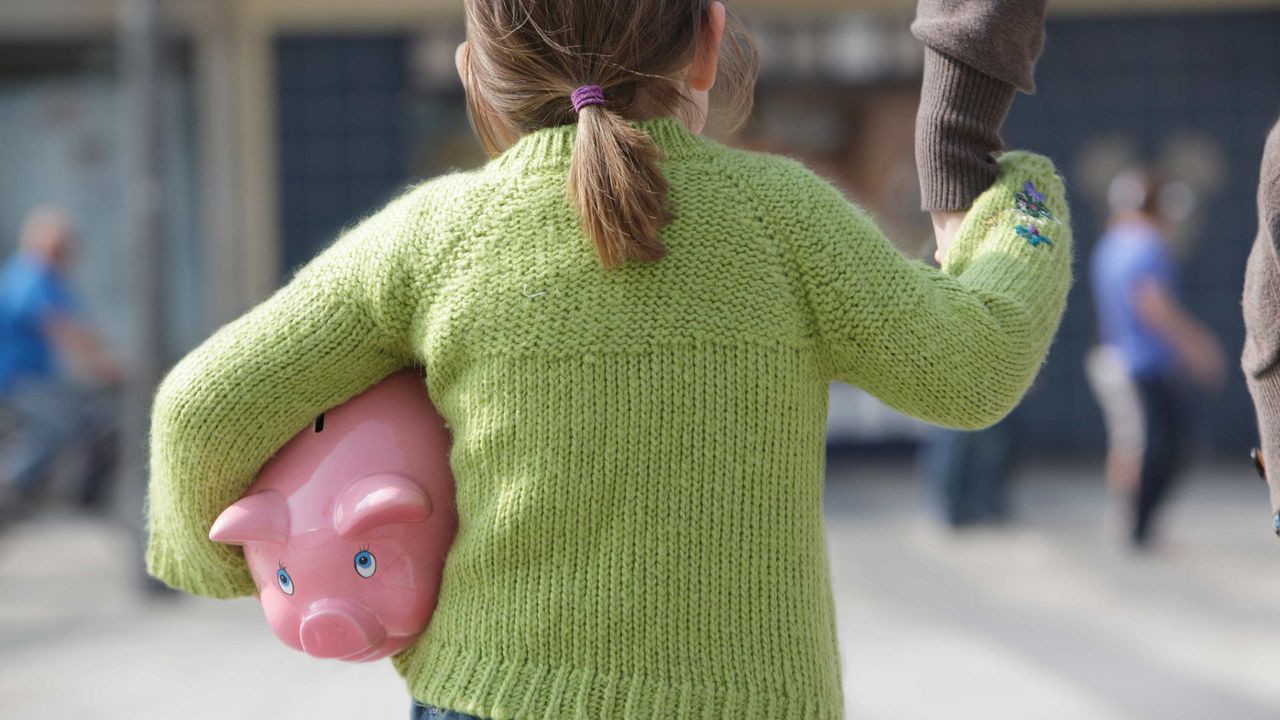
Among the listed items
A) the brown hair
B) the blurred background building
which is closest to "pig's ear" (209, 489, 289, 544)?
the brown hair

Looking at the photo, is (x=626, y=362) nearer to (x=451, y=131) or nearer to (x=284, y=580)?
(x=284, y=580)

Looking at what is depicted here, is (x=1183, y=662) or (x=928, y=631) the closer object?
(x=1183, y=662)

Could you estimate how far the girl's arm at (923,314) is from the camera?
1585 mm

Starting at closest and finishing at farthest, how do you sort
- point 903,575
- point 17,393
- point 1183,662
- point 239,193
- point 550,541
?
point 550,541
point 1183,662
point 903,575
point 17,393
point 239,193

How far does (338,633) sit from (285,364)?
1.12 feet

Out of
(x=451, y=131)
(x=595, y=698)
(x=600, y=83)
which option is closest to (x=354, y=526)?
(x=595, y=698)

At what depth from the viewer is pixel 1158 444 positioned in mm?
6676

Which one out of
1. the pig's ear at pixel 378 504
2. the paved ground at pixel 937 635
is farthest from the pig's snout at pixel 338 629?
the paved ground at pixel 937 635

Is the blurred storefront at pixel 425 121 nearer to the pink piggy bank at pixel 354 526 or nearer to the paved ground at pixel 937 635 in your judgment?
the paved ground at pixel 937 635

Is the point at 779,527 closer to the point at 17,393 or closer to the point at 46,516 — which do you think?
the point at 17,393

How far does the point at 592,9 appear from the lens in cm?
160

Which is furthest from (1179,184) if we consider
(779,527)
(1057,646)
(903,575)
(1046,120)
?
(779,527)

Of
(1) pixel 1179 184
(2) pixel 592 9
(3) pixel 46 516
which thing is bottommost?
(3) pixel 46 516

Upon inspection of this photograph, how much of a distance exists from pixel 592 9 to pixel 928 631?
4.37 m
